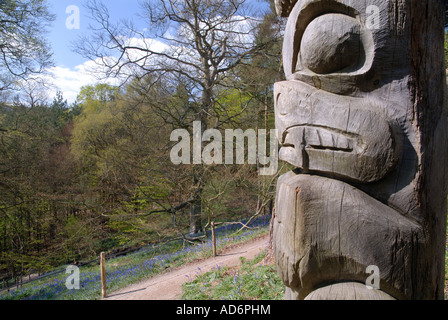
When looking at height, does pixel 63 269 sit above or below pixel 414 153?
below

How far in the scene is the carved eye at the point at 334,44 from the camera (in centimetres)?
167

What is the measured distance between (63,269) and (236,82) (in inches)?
442

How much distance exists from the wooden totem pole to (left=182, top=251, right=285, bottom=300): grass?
3.10m

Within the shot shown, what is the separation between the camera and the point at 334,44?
1.68 meters

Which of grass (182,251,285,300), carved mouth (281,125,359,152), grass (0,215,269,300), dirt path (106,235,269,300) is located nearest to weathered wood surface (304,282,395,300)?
carved mouth (281,125,359,152)

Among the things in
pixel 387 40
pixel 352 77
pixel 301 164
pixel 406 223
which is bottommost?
pixel 406 223

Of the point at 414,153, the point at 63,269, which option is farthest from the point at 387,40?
the point at 63,269

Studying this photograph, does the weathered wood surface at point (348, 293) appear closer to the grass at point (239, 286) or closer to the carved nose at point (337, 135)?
the carved nose at point (337, 135)

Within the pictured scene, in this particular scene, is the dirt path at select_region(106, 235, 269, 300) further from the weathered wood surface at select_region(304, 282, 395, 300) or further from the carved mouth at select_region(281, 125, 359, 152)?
the carved mouth at select_region(281, 125, 359, 152)

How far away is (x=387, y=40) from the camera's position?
160 cm

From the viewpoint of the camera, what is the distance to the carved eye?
1.67 meters

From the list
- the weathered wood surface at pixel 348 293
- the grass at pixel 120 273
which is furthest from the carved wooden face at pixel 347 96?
the grass at pixel 120 273

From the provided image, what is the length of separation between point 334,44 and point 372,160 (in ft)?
2.25
